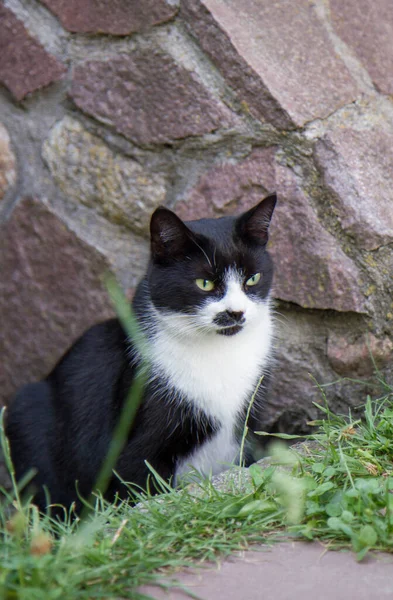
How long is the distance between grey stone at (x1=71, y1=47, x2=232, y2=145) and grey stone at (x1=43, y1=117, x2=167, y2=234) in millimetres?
93

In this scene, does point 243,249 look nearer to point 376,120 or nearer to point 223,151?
point 223,151

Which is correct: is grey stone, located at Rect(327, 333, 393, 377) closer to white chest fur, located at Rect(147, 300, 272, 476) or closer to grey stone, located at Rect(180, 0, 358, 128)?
white chest fur, located at Rect(147, 300, 272, 476)

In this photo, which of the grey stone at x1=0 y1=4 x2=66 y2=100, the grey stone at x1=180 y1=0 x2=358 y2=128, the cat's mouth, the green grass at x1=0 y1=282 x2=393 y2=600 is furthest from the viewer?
the grey stone at x1=0 y1=4 x2=66 y2=100

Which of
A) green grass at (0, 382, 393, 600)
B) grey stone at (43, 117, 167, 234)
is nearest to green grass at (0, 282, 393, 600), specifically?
green grass at (0, 382, 393, 600)

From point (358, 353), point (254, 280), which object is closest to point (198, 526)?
point (254, 280)

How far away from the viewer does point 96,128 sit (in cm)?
231

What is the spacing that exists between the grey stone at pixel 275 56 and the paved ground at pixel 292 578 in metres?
1.34

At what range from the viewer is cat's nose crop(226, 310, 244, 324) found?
Answer: 6.08 ft

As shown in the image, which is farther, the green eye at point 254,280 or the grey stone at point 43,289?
the grey stone at point 43,289

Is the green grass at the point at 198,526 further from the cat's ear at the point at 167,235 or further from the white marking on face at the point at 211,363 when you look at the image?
the cat's ear at the point at 167,235

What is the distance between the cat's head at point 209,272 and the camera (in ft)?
6.14

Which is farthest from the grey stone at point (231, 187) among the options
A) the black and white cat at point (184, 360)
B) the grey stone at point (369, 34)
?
the grey stone at point (369, 34)

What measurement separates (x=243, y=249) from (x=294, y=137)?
0.45 m

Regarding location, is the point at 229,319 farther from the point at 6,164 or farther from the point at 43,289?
the point at 6,164
